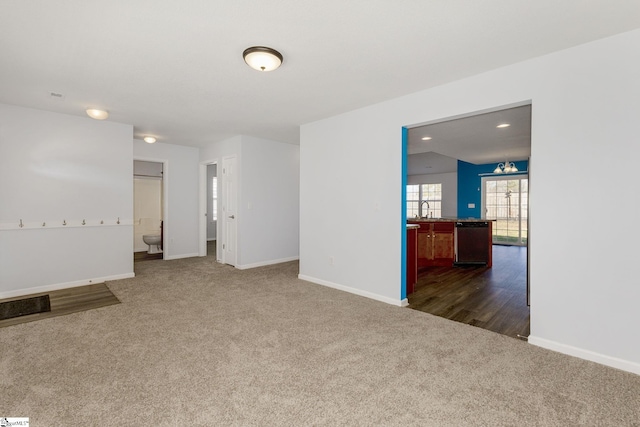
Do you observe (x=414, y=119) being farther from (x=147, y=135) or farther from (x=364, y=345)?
(x=147, y=135)

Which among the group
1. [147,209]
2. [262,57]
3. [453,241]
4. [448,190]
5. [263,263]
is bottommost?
[263,263]

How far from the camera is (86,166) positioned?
14.8 ft

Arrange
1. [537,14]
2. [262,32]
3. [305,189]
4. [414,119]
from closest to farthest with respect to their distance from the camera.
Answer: [537,14], [262,32], [414,119], [305,189]

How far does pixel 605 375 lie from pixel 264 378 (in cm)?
240

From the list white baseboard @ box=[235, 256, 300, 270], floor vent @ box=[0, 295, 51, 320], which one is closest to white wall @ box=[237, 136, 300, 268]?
white baseboard @ box=[235, 256, 300, 270]

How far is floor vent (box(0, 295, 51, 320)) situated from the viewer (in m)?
3.32

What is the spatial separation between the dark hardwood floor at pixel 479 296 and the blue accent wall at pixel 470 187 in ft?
11.6

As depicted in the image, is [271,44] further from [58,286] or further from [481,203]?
[481,203]

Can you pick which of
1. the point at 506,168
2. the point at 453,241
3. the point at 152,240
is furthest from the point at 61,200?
the point at 506,168

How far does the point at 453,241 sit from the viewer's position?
585 cm

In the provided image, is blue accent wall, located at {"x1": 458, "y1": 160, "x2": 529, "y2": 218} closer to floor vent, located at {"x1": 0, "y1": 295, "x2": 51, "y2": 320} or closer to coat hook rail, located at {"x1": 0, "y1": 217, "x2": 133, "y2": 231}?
coat hook rail, located at {"x1": 0, "y1": 217, "x2": 133, "y2": 231}

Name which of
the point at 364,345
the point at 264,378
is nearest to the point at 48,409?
the point at 264,378

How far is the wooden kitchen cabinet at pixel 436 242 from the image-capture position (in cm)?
583

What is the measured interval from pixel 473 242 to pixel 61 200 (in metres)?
6.86
